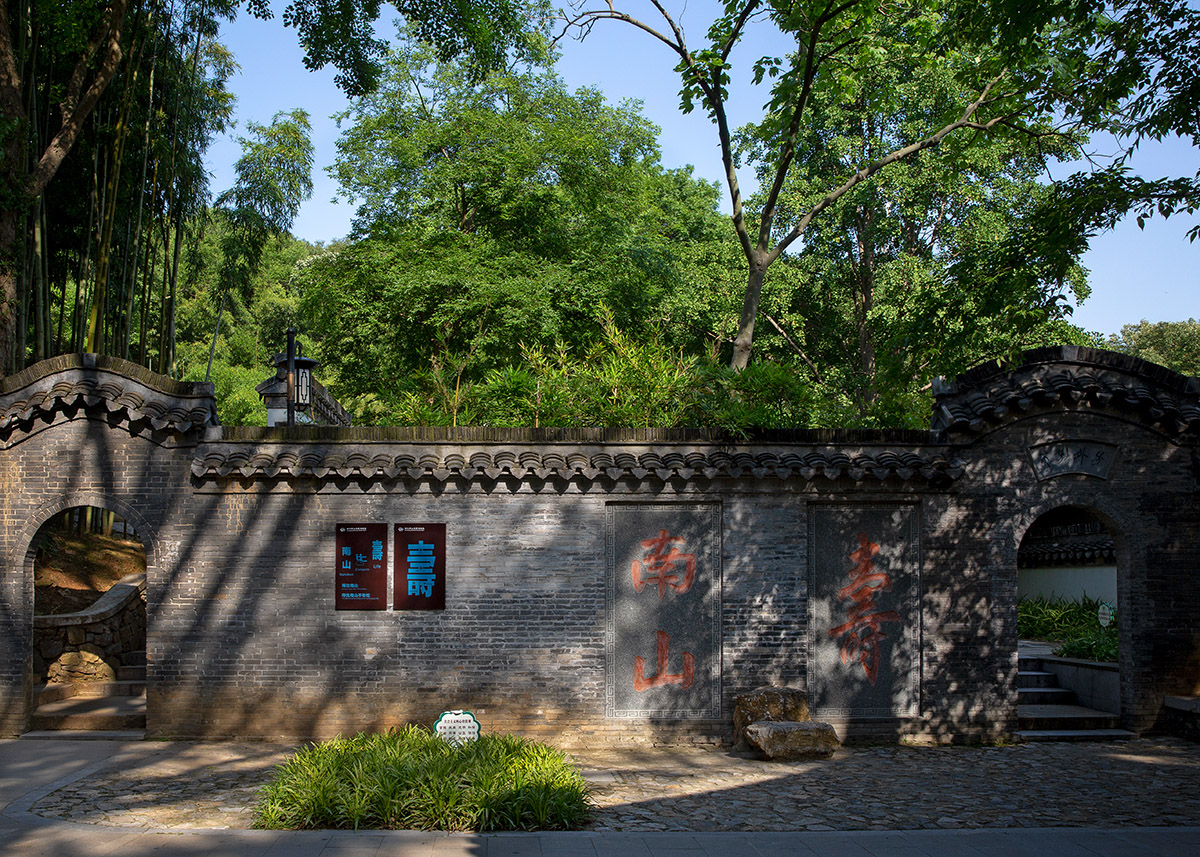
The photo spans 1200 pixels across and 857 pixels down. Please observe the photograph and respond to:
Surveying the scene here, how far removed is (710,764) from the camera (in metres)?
8.26

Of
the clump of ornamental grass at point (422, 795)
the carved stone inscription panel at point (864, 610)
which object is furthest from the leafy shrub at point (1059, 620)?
the clump of ornamental grass at point (422, 795)

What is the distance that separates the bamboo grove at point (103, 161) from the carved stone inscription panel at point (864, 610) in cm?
1019

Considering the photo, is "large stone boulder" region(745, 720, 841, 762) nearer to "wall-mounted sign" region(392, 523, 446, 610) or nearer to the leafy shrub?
"wall-mounted sign" region(392, 523, 446, 610)

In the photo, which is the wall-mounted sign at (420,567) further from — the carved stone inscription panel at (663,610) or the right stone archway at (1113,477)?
the right stone archway at (1113,477)

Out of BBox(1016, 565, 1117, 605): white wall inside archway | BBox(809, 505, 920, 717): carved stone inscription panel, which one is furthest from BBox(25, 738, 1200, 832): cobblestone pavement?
BBox(1016, 565, 1117, 605): white wall inside archway

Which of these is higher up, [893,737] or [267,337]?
[267,337]

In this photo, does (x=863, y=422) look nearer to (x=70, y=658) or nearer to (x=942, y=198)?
(x=70, y=658)

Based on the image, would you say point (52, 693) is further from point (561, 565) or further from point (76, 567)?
point (561, 565)

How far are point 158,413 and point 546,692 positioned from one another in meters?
4.82

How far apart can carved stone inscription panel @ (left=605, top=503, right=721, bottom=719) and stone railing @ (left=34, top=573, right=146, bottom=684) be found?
6.49 m

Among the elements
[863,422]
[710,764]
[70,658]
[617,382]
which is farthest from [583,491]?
[70,658]

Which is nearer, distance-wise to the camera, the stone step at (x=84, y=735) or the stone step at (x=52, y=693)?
the stone step at (x=84, y=735)

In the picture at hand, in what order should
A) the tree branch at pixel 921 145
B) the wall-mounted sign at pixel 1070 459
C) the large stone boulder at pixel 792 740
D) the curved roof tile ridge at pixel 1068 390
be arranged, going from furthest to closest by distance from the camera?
the tree branch at pixel 921 145 < the wall-mounted sign at pixel 1070 459 < the curved roof tile ridge at pixel 1068 390 < the large stone boulder at pixel 792 740

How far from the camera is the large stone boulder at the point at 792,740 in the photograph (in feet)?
27.3
